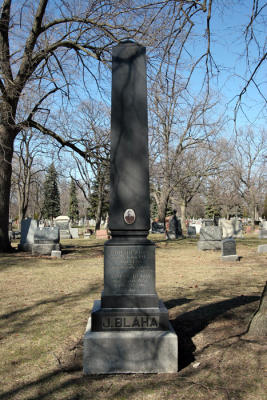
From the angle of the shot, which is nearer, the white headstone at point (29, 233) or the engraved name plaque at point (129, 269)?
the engraved name plaque at point (129, 269)

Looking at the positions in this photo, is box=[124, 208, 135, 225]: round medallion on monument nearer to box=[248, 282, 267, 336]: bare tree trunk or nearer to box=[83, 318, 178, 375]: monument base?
box=[83, 318, 178, 375]: monument base

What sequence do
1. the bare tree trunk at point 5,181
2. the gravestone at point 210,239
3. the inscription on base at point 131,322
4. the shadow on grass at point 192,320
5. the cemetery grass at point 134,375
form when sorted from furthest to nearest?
the gravestone at point 210,239, the bare tree trunk at point 5,181, the shadow on grass at point 192,320, the inscription on base at point 131,322, the cemetery grass at point 134,375

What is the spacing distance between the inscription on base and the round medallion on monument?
1093mm

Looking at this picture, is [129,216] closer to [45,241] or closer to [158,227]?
[45,241]

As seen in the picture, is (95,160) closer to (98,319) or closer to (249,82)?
(249,82)

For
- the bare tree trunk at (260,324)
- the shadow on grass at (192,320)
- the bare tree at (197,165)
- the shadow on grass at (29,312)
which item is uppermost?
the bare tree at (197,165)

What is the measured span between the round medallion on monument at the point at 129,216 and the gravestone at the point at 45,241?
10.5m

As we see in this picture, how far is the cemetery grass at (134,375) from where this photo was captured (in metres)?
2.95

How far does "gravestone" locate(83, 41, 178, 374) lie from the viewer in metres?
3.38

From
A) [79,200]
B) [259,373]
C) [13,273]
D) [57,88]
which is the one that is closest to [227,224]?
[57,88]

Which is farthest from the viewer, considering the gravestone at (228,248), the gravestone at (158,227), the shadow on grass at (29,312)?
the gravestone at (158,227)

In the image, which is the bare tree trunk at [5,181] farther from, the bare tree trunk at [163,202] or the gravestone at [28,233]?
the bare tree trunk at [163,202]

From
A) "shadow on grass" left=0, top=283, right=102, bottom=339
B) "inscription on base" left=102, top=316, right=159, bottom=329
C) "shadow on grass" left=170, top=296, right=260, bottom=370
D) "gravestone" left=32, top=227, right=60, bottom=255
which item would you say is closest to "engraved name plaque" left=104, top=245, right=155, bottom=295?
"inscription on base" left=102, top=316, right=159, bottom=329

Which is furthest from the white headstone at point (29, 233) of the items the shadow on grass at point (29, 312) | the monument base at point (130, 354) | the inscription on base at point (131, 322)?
the monument base at point (130, 354)
